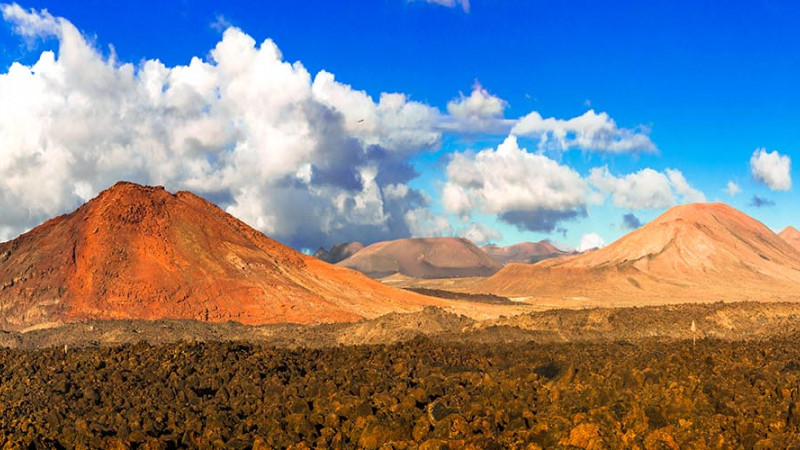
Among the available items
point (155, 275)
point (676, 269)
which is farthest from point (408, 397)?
point (676, 269)

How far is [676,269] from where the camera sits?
13400 centimetres

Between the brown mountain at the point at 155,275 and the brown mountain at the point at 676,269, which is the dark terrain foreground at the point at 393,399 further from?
the brown mountain at the point at 676,269

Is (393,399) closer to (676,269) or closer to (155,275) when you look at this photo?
(155,275)

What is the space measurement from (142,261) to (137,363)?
39.2 m

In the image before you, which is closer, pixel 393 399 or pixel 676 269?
pixel 393 399

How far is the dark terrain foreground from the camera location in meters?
14.9

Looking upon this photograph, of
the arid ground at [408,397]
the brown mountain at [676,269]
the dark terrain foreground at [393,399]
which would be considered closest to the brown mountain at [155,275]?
the arid ground at [408,397]

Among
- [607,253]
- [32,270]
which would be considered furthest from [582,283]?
[32,270]

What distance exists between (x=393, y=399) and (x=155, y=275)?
47.5 m

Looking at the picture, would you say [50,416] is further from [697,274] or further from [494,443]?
[697,274]

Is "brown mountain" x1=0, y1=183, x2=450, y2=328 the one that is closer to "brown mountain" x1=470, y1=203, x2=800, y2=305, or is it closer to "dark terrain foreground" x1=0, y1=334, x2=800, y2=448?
"dark terrain foreground" x1=0, y1=334, x2=800, y2=448

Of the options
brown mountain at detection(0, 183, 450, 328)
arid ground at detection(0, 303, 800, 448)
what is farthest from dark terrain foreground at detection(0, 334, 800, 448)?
brown mountain at detection(0, 183, 450, 328)

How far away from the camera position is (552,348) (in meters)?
34.1

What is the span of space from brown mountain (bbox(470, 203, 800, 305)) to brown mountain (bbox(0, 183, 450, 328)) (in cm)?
4454
